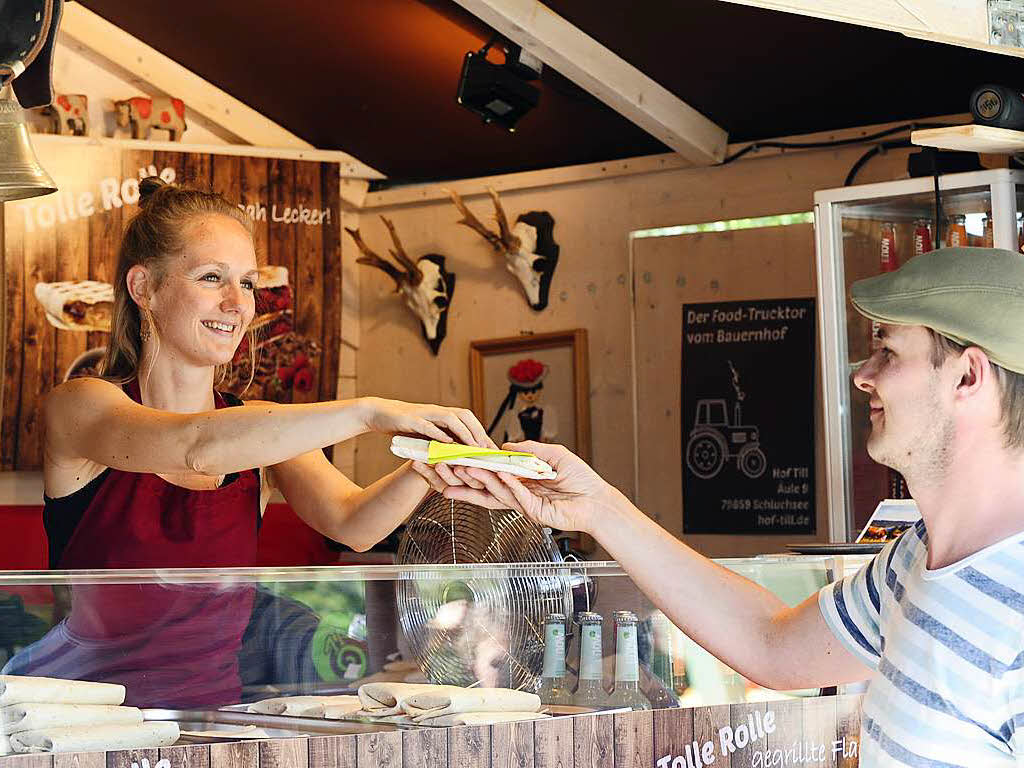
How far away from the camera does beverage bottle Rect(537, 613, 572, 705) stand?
2305 mm

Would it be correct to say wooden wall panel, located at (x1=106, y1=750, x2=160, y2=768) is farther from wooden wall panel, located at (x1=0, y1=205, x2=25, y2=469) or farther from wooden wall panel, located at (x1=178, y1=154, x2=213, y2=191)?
wooden wall panel, located at (x1=178, y1=154, x2=213, y2=191)

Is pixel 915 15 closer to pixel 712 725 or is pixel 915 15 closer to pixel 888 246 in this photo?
pixel 712 725

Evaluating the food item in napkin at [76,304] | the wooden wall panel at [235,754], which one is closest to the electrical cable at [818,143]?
the food item in napkin at [76,304]

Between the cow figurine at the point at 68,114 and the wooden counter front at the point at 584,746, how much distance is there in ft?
13.4

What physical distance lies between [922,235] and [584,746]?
2384 millimetres

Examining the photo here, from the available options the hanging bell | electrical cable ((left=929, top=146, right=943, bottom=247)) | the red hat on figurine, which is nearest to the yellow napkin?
the hanging bell

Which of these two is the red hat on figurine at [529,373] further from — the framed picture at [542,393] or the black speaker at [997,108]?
the black speaker at [997,108]

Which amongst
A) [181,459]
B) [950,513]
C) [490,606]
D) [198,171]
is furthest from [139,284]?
[198,171]

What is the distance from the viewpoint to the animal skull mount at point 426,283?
605 centimetres

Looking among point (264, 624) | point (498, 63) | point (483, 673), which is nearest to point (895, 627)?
point (483, 673)

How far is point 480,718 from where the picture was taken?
7.20 feet

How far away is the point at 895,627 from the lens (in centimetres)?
166

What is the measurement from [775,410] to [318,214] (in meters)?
2.11

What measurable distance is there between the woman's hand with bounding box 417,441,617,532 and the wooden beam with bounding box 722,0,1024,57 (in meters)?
0.93
